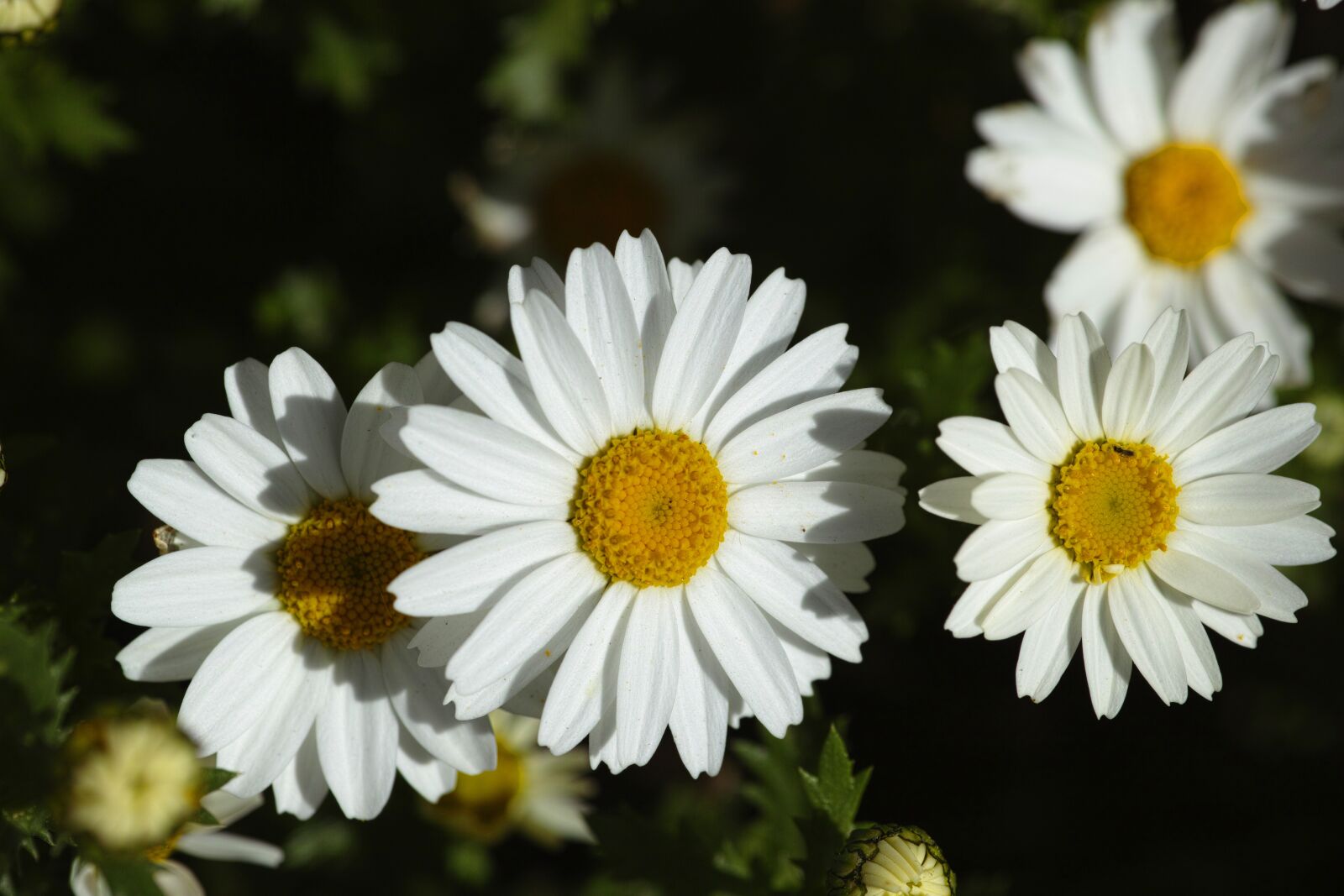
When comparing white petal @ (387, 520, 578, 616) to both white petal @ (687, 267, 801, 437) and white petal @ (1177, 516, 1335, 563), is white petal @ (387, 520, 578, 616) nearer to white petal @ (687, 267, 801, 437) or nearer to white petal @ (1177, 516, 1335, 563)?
white petal @ (687, 267, 801, 437)

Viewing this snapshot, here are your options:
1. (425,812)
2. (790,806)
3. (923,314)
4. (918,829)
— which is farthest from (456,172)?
(918,829)

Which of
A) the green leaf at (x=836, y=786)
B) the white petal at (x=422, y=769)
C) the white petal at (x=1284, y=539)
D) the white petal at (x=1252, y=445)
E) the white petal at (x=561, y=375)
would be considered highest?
the white petal at (x=1252, y=445)

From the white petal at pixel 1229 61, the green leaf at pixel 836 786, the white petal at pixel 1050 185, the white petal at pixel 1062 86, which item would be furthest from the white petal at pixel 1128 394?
the white petal at pixel 1229 61

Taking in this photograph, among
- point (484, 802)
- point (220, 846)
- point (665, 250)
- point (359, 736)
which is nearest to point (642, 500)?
point (359, 736)

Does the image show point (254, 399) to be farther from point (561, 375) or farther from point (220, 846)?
point (220, 846)

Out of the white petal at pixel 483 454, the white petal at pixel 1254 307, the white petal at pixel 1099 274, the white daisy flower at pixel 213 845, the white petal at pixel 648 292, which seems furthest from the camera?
the white petal at pixel 1254 307

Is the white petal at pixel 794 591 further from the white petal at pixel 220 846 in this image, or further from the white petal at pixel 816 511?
the white petal at pixel 220 846
